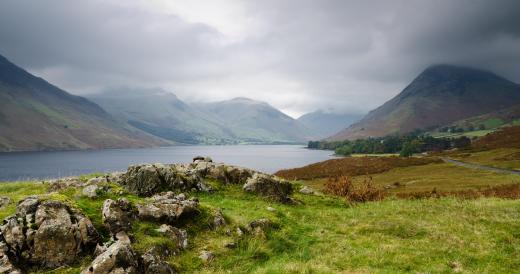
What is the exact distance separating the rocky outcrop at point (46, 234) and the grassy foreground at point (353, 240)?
757 mm

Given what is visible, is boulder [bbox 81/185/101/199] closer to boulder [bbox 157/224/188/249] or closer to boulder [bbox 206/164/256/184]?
boulder [bbox 157/224/188/249]

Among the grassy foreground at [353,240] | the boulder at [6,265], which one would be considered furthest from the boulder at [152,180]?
the boulder at [6,265]

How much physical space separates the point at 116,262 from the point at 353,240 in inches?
478

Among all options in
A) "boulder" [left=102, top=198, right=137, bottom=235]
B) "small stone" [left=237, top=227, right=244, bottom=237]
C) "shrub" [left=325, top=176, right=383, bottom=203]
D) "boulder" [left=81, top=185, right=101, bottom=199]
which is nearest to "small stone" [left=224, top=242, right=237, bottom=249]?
"small stone" [left=237, top=227, right=244, bottom=237]

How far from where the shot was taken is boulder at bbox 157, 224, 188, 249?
16062 millimetres

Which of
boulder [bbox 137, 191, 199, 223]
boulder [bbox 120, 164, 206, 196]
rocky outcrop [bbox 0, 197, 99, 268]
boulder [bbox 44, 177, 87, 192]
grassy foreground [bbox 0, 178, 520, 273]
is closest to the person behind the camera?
rocky outcrop [bbox 0, 197, 99, 268]

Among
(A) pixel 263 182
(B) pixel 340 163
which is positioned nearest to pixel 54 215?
(A) pixel 263 182

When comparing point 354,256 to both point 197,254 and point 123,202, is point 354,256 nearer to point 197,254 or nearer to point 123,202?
point 197,254

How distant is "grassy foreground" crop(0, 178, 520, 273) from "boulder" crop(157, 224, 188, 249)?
1.19 feet

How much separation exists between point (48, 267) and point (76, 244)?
116cm

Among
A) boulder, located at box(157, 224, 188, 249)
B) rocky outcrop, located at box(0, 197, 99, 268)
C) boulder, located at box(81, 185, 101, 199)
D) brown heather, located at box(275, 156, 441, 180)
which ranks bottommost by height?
brown heather, located at box(275, 156, 441, 180)

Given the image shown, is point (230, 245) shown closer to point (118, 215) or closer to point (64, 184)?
point (118, 215)

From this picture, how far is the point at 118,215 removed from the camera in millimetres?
15852

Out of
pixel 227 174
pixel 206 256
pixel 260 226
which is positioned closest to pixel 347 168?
pixel 227 174
